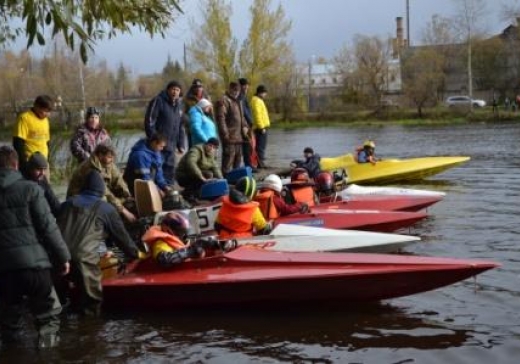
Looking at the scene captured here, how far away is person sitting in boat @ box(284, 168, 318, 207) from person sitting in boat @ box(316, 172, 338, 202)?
1.60ft

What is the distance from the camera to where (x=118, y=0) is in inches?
203

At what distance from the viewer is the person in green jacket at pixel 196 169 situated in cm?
1159

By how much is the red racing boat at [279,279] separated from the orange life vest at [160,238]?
0.25 metres

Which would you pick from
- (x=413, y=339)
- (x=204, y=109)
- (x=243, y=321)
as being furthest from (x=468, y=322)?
(x=204, y=109)

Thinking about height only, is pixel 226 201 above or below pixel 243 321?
above

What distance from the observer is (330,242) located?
8453 millimetres

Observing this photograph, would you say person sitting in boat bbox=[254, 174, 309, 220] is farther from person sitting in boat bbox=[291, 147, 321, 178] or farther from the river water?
person sitting in boat bbox=[291, 147, 321, 178]

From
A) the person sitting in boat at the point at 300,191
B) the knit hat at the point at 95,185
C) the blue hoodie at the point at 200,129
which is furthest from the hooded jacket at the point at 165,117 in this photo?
the knit hat at the point at 95,185

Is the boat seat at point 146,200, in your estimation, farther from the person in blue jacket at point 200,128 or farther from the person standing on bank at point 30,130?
the person in blue jacket at point 200,128

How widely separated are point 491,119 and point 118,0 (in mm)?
41785

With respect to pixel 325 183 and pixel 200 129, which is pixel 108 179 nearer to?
pixel 200 129

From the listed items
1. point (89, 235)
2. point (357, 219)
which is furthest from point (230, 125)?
point (89, 235)

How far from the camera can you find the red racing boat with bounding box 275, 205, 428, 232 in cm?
1008

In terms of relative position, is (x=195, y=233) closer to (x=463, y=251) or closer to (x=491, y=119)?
(x=463, y=251)
